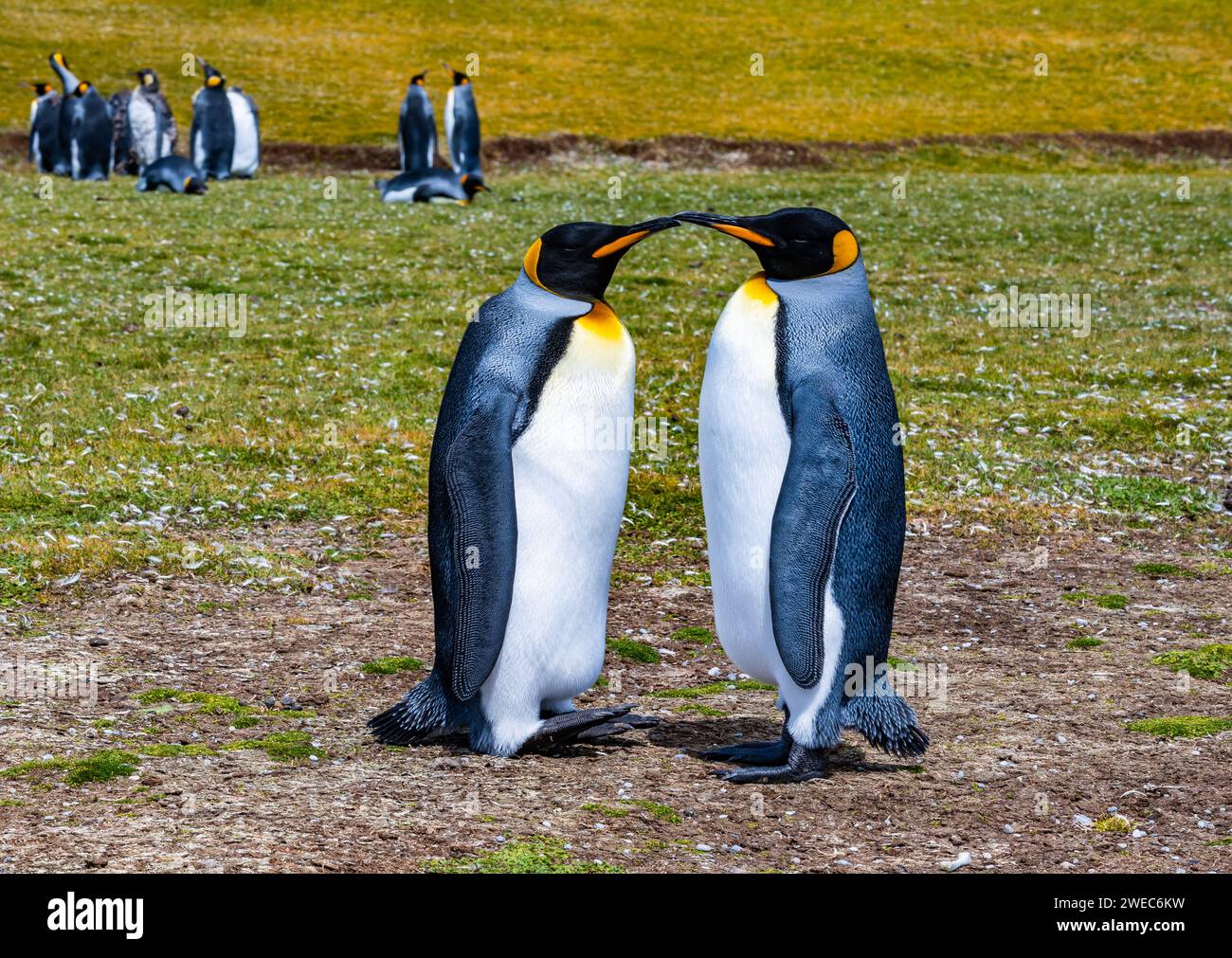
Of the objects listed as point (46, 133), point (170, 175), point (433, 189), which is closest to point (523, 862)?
point (433, 189)

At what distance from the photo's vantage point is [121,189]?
84.7 ft

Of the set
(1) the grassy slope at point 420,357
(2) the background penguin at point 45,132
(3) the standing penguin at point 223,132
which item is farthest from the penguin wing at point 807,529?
(2) the background penguin at point 45,132

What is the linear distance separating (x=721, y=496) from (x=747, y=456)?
0.71 ft

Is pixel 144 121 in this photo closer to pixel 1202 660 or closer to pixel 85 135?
pixel 85 135

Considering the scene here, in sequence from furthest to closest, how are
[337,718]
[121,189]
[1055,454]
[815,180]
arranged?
[815,180] < [121,189] < [1055,454] < [337,718]

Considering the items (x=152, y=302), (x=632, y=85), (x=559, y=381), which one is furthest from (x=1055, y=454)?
(x=632, y=85)

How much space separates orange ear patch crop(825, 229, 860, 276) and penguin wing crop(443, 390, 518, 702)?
1.36 metres

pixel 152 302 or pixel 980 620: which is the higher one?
pixel 152 302

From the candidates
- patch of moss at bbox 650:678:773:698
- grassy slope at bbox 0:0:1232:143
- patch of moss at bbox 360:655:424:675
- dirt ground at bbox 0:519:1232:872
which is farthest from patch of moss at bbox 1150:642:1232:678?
grassy slope at bbox 0:0:1232:143

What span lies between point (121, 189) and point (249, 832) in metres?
23.4

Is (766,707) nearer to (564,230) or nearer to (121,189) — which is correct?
(564,230)

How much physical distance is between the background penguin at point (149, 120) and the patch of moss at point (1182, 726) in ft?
90.9

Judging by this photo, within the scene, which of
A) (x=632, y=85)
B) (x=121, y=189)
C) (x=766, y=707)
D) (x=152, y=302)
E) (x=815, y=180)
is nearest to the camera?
(x=766, y=707)

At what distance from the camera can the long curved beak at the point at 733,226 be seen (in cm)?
548
